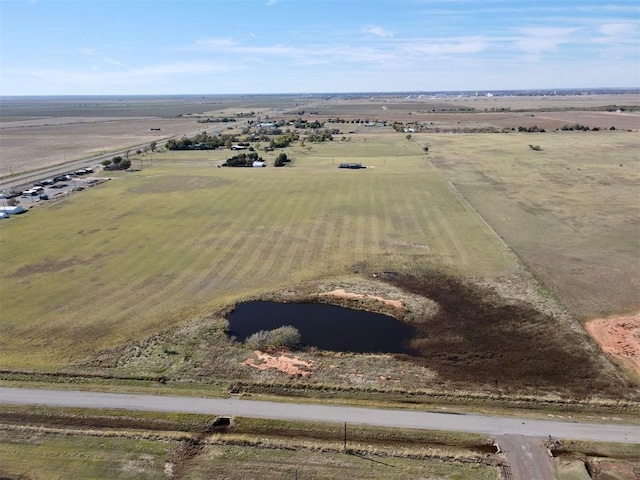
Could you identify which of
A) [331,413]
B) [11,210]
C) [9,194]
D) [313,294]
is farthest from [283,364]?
[9,194]

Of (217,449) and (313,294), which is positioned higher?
(313,294)

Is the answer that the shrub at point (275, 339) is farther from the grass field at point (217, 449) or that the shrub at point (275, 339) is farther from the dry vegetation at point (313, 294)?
the grass field at point (217, 449)

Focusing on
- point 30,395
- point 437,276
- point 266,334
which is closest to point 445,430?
point 266,334

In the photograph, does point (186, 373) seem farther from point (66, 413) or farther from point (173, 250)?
point (173, 250)

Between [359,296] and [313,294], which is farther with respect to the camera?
[313,294]

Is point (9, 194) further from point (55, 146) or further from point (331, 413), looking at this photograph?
point (55, 146)

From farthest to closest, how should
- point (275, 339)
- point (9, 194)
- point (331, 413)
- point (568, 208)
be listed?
1. point (9, 194)
2. point (568, 208)
3. point (275, 339)
4. point (331, 413)

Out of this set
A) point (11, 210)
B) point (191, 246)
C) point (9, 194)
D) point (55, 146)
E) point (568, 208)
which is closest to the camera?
point (191, 246)

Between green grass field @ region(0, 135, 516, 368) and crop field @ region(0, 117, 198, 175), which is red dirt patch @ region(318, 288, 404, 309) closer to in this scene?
green grass field @ region(0, 135, 516, 368)
